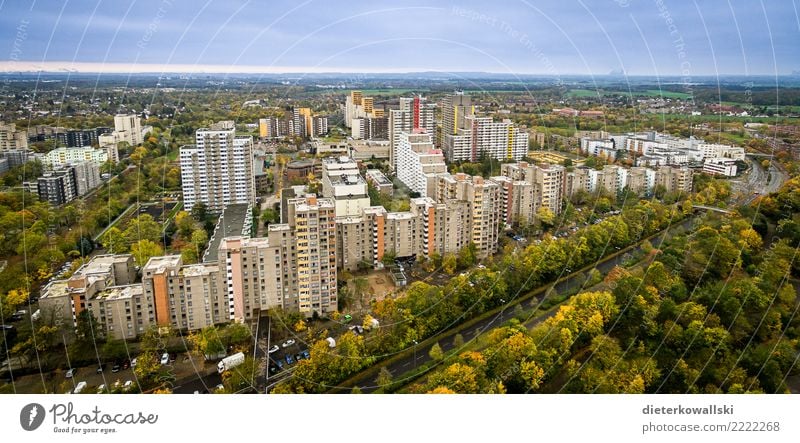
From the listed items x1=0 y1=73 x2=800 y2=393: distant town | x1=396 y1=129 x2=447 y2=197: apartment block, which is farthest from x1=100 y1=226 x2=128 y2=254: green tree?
x1=396 y1=129 x2=447 y2=197: apartment block

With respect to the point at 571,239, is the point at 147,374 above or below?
below

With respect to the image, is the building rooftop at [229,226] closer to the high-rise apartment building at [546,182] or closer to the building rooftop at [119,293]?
the building rooftop at [119,293]

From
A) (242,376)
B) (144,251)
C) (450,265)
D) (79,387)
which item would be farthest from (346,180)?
(79,387)

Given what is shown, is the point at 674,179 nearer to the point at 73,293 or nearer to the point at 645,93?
the point at 645,93

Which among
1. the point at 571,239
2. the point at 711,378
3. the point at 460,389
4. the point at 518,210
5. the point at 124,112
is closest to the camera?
the point at 460,389

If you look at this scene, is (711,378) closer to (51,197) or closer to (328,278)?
(328,278)

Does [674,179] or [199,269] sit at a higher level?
[674,179]

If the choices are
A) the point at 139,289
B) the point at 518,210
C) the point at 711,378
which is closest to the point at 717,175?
the point at 518,210
